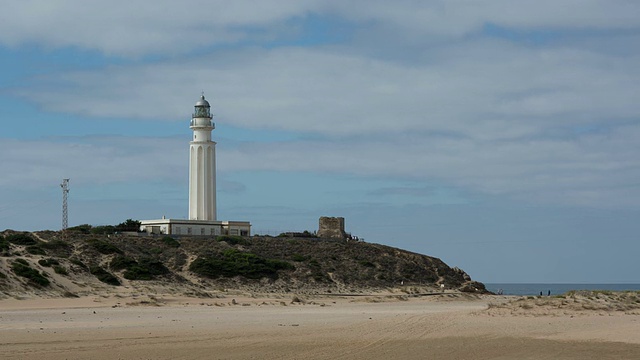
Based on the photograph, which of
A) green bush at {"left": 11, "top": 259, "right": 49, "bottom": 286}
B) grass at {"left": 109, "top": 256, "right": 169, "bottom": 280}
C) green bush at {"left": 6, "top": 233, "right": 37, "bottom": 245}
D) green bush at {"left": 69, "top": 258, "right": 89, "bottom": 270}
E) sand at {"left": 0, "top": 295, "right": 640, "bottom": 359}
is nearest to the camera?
sand at {"left": 0, "top": 295, "right": 640, "bottom": 359}

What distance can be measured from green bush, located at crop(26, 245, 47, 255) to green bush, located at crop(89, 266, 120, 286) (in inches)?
126

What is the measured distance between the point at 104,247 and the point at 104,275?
6.27 metres

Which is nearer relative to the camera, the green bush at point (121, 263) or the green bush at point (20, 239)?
the green bush at point (121, 263)

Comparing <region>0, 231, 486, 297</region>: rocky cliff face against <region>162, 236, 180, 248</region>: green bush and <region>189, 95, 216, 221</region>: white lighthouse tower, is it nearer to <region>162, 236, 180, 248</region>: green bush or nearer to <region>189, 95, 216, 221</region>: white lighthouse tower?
<region>162, 236, 180, 248</region>: green bush

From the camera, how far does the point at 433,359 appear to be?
64.8 ft

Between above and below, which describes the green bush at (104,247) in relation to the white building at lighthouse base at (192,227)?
below

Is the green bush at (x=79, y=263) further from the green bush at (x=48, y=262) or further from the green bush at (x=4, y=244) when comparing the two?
the green bush at (x=4, y=244)

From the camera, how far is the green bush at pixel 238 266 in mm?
51469

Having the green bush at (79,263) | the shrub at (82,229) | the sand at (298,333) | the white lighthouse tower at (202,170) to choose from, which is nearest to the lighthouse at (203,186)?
the white lighthouse tower at (202,170)

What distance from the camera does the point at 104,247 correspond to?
5147 centimetres

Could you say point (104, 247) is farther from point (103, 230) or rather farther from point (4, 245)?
point (103, 230)

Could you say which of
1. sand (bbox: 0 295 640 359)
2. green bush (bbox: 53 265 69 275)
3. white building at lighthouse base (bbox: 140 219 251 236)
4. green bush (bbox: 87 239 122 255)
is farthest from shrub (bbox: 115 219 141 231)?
sand (bbox: 0 295 640 359)

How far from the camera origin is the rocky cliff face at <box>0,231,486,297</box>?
142 feet

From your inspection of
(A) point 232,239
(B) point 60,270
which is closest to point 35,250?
(B) point 60,270
